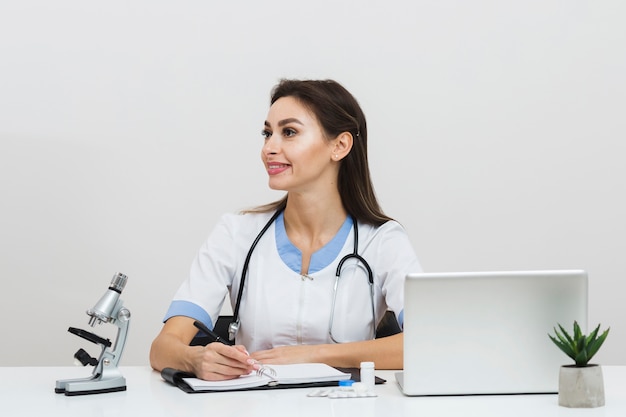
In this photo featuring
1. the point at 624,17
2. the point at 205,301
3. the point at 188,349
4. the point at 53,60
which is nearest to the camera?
the point at 188,349

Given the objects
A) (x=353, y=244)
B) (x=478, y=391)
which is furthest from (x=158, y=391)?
(x=353, y=244)

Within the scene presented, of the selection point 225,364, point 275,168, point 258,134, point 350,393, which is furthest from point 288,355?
point 258,134

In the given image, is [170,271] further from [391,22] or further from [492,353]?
[492,353]

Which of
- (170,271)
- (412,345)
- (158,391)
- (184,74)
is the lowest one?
(158,391)

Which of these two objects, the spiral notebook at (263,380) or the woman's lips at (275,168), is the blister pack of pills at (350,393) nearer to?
the spiral notebook at (263,380)

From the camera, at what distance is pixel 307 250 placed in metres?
2.57

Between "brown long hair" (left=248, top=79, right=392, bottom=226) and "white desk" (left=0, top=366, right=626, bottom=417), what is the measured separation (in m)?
0.86

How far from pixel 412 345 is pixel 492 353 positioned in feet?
0.53

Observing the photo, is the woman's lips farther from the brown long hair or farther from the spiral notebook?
the spiral notebook

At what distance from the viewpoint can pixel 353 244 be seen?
2.56 metres

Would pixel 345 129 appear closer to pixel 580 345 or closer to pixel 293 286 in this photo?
pixel 293 286

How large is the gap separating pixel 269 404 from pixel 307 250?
95 cm

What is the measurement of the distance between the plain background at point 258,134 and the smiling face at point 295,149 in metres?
1.02

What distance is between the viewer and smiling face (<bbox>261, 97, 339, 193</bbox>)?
98.4 inches
